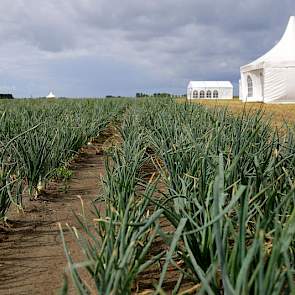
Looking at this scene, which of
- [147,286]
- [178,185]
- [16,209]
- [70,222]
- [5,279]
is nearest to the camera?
[147,286]

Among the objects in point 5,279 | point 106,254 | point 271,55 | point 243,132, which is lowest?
point 5,279

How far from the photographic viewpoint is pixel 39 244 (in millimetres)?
2230

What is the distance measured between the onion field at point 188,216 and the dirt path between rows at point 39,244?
0.08m

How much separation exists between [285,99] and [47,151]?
53.2ft

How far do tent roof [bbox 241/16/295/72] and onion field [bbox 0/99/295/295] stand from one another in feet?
48.1

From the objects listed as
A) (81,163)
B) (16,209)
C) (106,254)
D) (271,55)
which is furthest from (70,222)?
(271,55)

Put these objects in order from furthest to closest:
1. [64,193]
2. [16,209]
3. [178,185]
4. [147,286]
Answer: [64,193], [16,209], [178,185], [147,286]

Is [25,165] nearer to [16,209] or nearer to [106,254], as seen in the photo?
[16,209]

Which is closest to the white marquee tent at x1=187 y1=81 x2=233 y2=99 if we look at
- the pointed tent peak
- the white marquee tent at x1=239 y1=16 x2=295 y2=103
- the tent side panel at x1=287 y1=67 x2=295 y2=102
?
the pointed tent peak

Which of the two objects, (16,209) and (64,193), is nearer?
(16,209)

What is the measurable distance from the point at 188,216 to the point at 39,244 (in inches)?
46.0

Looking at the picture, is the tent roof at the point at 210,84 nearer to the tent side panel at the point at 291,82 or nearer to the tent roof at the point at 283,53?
the tent roof at the point at 283,53

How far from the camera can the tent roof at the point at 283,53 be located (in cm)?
1785

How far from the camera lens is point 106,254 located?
4.30ft
